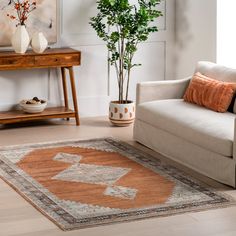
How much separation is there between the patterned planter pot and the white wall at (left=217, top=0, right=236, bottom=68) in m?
0.98

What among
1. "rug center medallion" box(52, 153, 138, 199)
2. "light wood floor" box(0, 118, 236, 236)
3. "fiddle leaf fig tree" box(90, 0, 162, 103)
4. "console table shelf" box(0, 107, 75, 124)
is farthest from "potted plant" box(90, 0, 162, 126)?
"light wood floor" box(0, 118, 236, 236)

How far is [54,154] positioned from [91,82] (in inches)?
65.7

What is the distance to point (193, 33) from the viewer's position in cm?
770

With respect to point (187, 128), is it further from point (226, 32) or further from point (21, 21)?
point (21, 21)

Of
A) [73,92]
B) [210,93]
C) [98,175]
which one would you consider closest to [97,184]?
[98,175]

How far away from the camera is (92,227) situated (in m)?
4.54

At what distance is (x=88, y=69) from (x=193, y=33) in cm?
113

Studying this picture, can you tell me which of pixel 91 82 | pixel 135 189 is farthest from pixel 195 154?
pixel 91 82

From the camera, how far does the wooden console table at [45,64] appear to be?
6855 millimetres

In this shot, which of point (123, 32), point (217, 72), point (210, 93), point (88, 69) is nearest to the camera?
point (210, 93)

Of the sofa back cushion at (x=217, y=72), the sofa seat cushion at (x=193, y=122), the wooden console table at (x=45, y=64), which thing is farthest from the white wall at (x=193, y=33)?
the wooden console table at (x=45, y=64)

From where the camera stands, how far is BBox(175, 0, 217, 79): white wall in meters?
7.38

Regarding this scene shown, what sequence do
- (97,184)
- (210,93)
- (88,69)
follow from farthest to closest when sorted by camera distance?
(88,69), (210,93), (97,184)

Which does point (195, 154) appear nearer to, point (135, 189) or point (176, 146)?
point (176, 146)
